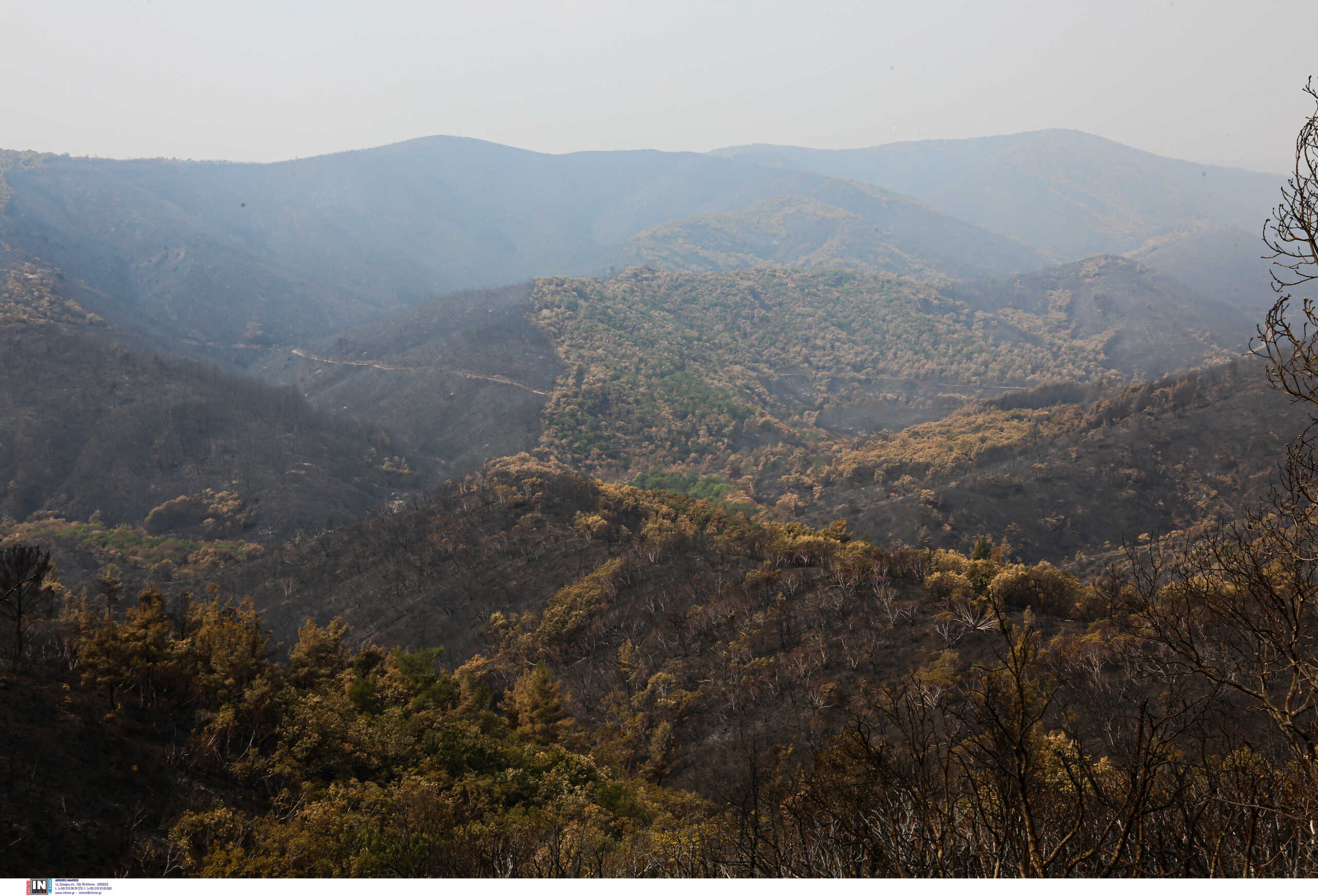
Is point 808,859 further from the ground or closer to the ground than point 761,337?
closer to the ground

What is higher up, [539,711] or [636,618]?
[539,711]

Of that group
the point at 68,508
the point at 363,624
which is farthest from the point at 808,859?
the point at 68,508

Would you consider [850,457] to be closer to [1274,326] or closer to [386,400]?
[386,400]

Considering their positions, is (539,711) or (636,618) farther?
(636,618)

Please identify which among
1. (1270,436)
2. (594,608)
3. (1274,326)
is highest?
(1274,326)

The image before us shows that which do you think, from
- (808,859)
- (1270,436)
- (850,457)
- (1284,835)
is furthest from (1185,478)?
(808,859)

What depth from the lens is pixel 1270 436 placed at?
233 ft

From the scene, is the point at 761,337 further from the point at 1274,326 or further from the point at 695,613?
the point at 1274,326

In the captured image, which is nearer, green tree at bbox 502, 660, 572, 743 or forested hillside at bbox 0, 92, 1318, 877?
forested hillside at bbox 0, 92, 1318, 877

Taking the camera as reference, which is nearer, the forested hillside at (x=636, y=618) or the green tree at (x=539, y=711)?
the forested hillside at (x=636, y=618)

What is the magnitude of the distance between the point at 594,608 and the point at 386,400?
348 ft

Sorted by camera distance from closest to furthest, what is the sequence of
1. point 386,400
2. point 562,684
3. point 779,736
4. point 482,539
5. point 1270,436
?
point 779,736
point 562,684
point 482,539
point 1270,436
point 386,400

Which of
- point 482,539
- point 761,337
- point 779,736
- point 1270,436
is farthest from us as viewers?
point 761,337

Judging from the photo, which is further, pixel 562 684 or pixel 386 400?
pixel 386 400
